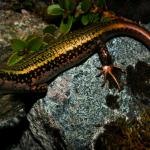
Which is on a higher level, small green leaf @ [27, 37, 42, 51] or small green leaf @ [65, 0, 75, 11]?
small green leaf @ [65, 0, 75, 11]

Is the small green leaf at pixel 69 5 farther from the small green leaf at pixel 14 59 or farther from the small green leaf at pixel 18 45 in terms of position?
the small green leaf at pixel 14 59

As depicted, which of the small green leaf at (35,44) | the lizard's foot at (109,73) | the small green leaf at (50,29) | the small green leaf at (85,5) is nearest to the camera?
the lizard's foot at (109,73)

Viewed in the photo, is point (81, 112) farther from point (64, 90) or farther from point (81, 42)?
point (81, 42)

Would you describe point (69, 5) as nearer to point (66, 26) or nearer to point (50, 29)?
point (66, 26)

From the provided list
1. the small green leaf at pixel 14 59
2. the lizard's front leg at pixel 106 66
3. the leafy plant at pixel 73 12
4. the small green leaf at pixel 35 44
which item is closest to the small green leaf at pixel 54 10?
the leafy plant at pixel 73 12

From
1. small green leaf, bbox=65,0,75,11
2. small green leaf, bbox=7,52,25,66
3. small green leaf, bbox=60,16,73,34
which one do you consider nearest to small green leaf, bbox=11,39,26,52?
small green leaf, bbox=7,52,25,66

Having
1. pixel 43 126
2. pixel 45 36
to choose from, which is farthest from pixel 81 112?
pixel 45 36

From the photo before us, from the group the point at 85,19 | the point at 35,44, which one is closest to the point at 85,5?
the point at 85,19

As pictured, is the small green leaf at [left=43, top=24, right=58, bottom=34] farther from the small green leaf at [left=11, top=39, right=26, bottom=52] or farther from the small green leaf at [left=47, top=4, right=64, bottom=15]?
the small green leaf at [left=11, top=39, right=26, bottom=52]
